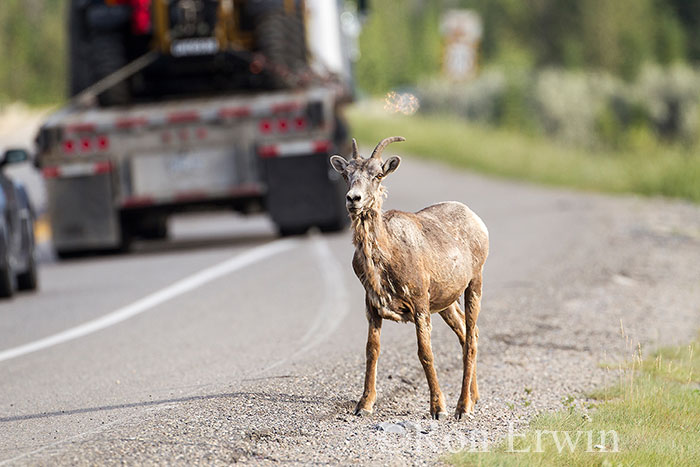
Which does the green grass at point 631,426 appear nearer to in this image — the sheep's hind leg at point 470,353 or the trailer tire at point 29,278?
the sheep's hind leg at point 470,353

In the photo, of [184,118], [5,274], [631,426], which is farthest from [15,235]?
[631,426]

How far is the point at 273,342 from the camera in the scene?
8.91 m

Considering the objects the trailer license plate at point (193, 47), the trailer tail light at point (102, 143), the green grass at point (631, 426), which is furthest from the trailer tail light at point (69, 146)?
the green grass at point (631, 426)

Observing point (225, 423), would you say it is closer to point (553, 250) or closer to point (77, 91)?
point (553, 250)

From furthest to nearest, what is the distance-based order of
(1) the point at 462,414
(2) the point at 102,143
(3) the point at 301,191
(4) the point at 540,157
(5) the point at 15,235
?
1. (4) the point at 540,157
2. (3) the point at 301,191
3. (2) the point at 102,143
4. (5) the point at 15,235
5. (1) the point at 462,414

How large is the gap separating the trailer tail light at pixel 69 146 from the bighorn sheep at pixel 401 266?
10150mm

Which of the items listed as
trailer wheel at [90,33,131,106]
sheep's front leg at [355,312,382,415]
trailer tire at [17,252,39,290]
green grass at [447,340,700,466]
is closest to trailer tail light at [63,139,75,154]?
trailer wheel at [90,33,131,106]

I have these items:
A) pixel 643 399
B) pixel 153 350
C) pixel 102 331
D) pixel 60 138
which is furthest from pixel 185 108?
pixel 643 399

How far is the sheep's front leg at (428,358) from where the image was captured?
5.86 metres

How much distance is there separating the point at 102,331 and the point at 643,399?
4.78 metres

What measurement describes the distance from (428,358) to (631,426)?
1.12 m

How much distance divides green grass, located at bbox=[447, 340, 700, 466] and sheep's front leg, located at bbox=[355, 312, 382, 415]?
0.71 metres

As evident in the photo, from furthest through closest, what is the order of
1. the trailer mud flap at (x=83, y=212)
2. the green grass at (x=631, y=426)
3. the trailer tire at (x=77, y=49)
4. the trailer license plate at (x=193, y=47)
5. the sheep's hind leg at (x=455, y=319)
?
1. the trailer tire at (x=77, y=49)
2. the trailer license plate at (x=193, y=47)
3. the trailer mud flap at (x=83, y=212)
4. the sheep's hind leg at (x=455, y=319)
5. the green grass at (x=631, y=426)

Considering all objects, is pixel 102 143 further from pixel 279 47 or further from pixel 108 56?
pixel 279 47
